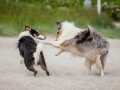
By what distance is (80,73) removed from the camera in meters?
10.6

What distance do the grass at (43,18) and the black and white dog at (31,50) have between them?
7.67m

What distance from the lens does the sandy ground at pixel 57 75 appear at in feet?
27.7

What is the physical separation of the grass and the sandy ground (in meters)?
3.69

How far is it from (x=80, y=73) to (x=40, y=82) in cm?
204

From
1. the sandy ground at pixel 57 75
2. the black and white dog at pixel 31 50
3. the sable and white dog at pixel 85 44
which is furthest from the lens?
the sable and white dog at pixel 85 44

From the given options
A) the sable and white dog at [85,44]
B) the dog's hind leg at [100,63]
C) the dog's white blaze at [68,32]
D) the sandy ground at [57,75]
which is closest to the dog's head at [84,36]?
the sable and white dog at [85,44]

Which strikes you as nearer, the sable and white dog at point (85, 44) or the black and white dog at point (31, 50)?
the black and white dog at point (31, 50)

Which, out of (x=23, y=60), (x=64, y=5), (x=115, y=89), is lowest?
(x=115, y=89)

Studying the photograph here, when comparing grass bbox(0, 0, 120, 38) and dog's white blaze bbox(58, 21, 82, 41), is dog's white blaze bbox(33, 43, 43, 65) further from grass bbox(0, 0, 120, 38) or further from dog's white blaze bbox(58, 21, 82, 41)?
grass bbox(0, 0, 120, 38)

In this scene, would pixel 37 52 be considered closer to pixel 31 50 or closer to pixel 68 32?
pixel 31 50

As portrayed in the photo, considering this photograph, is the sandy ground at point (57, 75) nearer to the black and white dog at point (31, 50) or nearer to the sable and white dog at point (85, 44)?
the black and white dog at point (31, 50)

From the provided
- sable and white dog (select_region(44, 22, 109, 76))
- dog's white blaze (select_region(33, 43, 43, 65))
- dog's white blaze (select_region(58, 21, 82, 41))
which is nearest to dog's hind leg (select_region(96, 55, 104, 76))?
sable and white dog (select_region(44, 22, 109, 76))

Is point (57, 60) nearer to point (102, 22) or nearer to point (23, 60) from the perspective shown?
point (23, 60)

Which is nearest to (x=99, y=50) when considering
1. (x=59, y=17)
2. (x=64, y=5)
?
(x=59, y=17)
